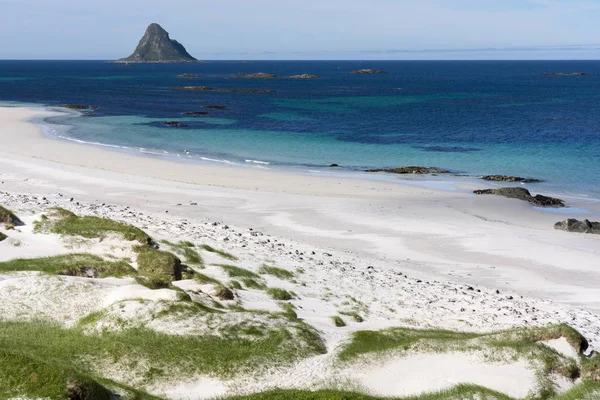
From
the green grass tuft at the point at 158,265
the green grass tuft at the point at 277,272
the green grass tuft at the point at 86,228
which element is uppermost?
the green grass tuft at the point at 86,228

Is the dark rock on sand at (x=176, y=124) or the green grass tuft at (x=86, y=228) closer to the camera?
the green grass tuft at (x=86, y=228)

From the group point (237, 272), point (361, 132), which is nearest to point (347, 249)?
point (237, 272)

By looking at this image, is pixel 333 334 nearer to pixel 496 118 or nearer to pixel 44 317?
pixel 44 317

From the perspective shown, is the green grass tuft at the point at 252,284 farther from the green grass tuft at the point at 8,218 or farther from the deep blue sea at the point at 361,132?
the deep blue sea at the point at 361,132

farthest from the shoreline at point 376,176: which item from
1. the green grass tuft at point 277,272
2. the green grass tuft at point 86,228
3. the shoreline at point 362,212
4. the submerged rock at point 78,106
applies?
the submerged rock at point 78,106

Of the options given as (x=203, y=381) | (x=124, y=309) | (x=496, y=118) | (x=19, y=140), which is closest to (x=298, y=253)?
(x=124, y=309)

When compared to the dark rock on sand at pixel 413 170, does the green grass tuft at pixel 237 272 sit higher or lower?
higher

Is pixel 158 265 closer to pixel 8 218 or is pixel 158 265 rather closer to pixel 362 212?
pixel 8 218
